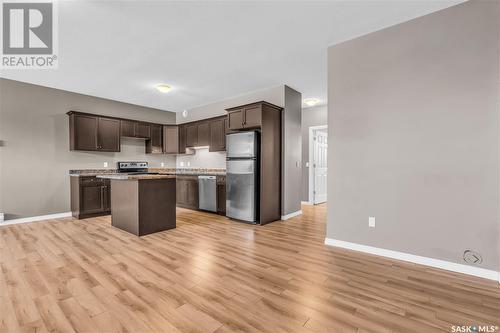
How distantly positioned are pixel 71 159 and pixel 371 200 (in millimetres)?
6148

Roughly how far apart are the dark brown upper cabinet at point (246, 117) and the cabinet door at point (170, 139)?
2.64 m

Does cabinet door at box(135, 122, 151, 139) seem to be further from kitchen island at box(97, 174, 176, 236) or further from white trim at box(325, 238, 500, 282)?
white trim at box(325, 238, 500, 282)

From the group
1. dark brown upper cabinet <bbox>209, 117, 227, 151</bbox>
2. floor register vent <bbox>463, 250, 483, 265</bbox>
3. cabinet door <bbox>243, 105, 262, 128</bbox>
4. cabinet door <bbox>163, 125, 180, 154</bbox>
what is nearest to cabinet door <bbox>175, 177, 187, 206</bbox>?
cabinet door <bbox>163, 125, 180, 154</bbox>

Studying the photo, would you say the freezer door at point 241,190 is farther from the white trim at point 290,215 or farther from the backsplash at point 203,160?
the backsplash at point 203,160

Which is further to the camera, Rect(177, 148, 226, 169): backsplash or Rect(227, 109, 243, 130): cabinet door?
Rect(177, 148, 226, 169): backsplash

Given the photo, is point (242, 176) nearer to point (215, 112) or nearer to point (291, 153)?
point (291, 153)

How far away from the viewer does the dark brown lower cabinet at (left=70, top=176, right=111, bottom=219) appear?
4777 millimetres

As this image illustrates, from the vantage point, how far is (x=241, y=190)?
456 centimetres

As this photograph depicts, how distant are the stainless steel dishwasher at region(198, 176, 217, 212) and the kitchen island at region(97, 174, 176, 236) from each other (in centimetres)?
133

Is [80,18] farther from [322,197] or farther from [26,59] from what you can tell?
[322,197]

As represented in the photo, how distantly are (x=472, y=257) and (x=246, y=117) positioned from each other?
381 centimetres

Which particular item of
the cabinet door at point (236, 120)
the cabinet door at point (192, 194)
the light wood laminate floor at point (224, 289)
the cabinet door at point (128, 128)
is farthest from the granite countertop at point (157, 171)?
the light wood laminate floor at point (224, 289)

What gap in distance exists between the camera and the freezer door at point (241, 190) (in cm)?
439
